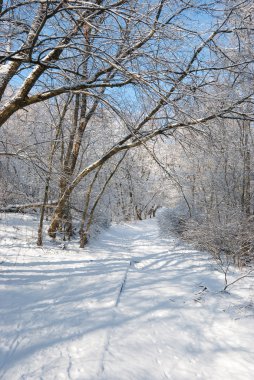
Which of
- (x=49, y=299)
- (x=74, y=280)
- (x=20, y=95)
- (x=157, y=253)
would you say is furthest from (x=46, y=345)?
(x=157, y=253)

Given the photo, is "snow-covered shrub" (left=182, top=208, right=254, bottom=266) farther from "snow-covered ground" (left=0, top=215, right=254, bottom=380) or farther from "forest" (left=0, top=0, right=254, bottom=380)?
"snow-covered ground" (left=0, top=215, right=254, bottom=380)

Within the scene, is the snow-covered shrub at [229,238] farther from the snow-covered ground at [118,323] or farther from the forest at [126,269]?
the snow-covered ground at [118,323]

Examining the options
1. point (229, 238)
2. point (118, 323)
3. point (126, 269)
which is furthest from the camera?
point (229, 238)

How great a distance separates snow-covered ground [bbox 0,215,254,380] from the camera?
2932 millimetres

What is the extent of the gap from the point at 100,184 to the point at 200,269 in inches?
441

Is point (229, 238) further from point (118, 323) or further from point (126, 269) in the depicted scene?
point (118, 323)

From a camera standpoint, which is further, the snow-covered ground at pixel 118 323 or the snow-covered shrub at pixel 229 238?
the snow-covered shrub at pixel 229 238

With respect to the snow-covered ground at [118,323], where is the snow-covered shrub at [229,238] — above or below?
above

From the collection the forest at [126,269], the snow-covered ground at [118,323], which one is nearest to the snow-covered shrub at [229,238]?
Result: the forest at [126,269]

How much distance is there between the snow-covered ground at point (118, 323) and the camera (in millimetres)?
2932

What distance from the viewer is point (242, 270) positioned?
8008 mm

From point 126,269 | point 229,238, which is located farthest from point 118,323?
point 229,238

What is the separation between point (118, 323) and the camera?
3930mm

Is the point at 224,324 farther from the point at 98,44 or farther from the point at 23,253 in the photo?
the point at 23,253
